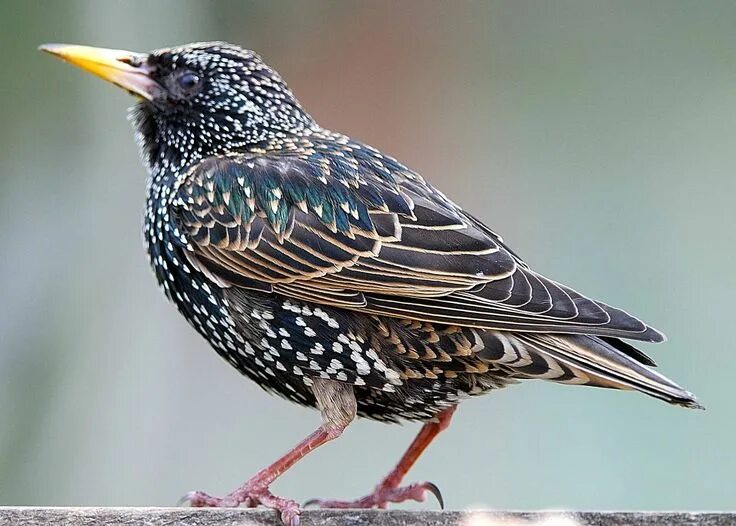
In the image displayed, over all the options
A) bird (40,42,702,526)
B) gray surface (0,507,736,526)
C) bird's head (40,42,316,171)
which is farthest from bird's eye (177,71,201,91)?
gray surface (0,507,736,526)

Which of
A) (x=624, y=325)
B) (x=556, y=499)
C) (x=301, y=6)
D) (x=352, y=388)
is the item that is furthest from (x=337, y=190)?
(x=301, y=6)

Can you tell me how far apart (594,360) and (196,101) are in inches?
52.1

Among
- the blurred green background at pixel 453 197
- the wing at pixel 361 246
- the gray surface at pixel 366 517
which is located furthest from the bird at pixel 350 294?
the blurred green background at pixel 453 197

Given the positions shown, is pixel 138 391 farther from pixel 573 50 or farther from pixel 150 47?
pixel 573 50

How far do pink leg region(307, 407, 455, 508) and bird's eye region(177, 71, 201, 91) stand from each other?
111 cm

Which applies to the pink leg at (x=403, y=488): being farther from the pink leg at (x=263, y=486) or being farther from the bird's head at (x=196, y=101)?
the bird's head at (x=196, y=101)

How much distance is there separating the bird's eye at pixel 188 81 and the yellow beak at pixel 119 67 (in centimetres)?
6

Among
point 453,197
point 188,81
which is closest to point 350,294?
point 188,81

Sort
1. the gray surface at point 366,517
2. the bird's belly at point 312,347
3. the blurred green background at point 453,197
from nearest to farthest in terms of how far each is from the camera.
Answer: the gray surface at point 366,517
the bird's belly at point 312,347
the blurred green background at point 453,197

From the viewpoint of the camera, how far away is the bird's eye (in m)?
3.33

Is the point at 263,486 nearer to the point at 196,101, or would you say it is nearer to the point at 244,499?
the point at 244,499

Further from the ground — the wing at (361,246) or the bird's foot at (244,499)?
the wing at (361,246)

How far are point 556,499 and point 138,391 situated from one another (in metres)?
1.86

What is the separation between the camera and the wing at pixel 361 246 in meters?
2.71
